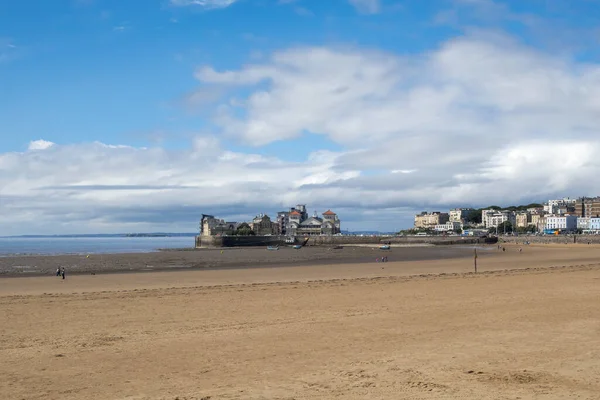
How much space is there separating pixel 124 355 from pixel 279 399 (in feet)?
14.7

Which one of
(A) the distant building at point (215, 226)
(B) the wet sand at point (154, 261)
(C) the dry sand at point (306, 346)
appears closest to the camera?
(C) the dry sand at point (306, 346)

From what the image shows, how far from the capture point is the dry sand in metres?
8.49

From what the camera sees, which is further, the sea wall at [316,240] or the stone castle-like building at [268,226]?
the stone castle-like building at [268,226]

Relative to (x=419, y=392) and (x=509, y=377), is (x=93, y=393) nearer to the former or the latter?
(x=419, y=392)

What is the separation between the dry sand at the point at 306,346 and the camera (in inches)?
334

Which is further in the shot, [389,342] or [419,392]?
[389,342]

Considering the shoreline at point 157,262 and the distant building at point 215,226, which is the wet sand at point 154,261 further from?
the distant building at point 215,226

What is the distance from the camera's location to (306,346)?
11.7 metres

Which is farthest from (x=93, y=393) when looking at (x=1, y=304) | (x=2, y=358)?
(x=1, y=304)

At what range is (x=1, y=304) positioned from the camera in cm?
1983

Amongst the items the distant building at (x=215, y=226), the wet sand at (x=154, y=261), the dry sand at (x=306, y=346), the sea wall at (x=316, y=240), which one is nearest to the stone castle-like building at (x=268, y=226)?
the distant building at (x=215, y=226)

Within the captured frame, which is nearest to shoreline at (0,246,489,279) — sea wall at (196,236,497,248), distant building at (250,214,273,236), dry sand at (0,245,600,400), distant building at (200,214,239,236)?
dry sand at (0,245,600,400)

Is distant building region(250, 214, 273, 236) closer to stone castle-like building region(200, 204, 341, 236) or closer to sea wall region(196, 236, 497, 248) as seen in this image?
stone castle-like building region(200, 204, 341, 236)

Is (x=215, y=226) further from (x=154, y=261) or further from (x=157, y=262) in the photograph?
(x=157, y=262)
